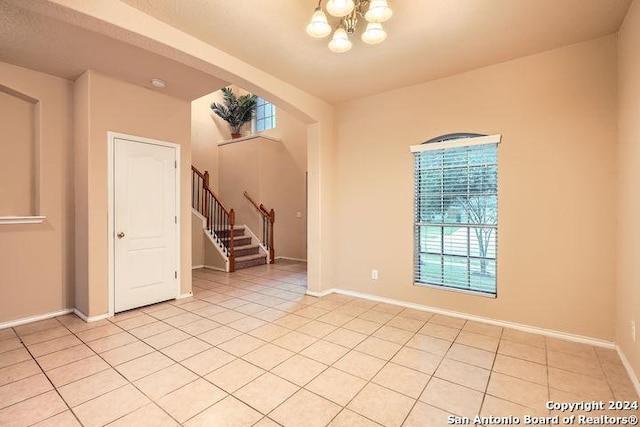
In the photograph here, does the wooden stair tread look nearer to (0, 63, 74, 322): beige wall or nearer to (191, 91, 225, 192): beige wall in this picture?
(191, 91, 225, 192): beige wall

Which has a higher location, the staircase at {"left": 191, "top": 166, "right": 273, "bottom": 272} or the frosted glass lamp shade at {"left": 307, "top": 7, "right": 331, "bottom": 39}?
the frosted glass lamp shade at {"left": 307, "top": 7, "right": 331, "bottom": 39}

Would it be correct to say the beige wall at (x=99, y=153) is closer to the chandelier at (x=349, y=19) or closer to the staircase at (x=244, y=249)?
the chandelier at (x=349, y=19)

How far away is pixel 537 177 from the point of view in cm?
303

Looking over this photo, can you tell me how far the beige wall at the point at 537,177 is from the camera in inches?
108

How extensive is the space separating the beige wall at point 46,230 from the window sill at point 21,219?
0.10 meters

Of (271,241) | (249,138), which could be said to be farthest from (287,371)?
(249,138)

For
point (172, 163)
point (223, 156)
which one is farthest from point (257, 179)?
point (172, 163)

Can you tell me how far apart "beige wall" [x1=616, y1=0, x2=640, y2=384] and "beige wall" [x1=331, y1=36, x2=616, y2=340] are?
0.48ft

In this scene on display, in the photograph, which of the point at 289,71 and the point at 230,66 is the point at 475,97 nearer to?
the point at 289,71

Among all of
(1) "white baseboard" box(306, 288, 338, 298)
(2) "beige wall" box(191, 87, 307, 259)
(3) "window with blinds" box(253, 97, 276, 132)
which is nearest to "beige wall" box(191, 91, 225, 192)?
(2) "beige wall" box(191, 87, 307, 259)

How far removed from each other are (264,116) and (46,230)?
5.99 meters

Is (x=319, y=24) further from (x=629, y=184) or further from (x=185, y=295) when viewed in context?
(x=185, y=295)

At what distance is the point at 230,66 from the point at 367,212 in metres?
2.43

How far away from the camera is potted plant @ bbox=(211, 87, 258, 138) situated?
8016 mm
